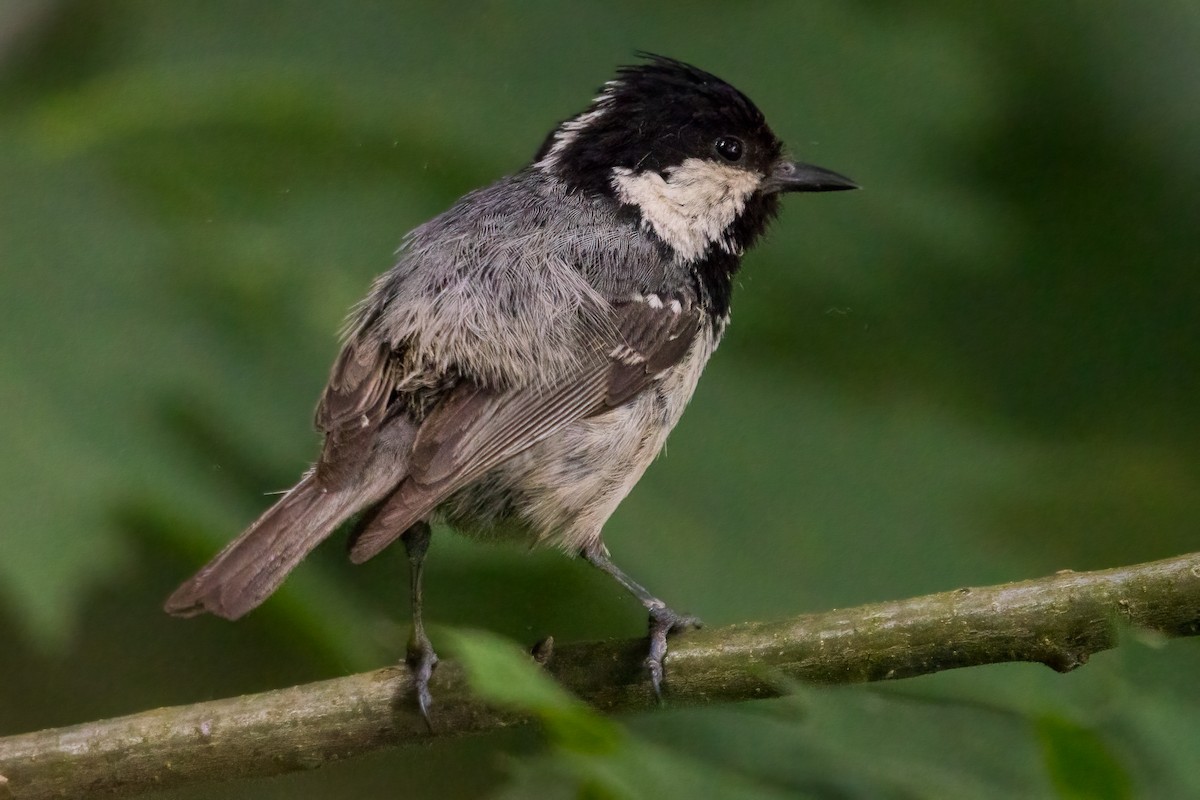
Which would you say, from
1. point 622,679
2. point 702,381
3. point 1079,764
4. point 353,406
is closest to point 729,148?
point 702,381

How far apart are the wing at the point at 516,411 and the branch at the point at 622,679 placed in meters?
0.20

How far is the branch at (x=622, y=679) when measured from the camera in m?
1.25

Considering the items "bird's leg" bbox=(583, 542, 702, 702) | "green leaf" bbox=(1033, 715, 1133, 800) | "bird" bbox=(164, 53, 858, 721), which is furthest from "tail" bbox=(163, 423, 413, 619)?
"green leaf" bbox=(1033, 715, 1133, 800)

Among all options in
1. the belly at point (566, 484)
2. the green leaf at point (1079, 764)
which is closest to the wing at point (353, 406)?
the belly at point (566, 484)

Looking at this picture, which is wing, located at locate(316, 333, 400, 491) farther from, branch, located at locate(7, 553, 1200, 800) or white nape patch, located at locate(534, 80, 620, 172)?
white nape patch, located at locate(534, 80, 620, 172)

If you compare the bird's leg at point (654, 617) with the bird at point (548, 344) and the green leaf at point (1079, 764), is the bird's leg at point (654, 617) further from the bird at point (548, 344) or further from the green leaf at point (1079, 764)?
the green leaf at point (1079, 764)

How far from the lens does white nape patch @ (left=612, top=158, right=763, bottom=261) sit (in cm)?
178

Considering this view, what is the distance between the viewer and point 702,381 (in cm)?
171

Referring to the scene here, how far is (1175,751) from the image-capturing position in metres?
0.69

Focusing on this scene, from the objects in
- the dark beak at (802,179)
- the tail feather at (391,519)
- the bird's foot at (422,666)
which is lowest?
the bird's foot at (422,666)

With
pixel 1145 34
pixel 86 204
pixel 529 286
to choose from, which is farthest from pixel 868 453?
pixel 86 204

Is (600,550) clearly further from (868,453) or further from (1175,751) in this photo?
(1175,751)

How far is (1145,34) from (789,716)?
123 centimetres

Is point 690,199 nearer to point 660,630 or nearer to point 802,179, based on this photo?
point 802,179
